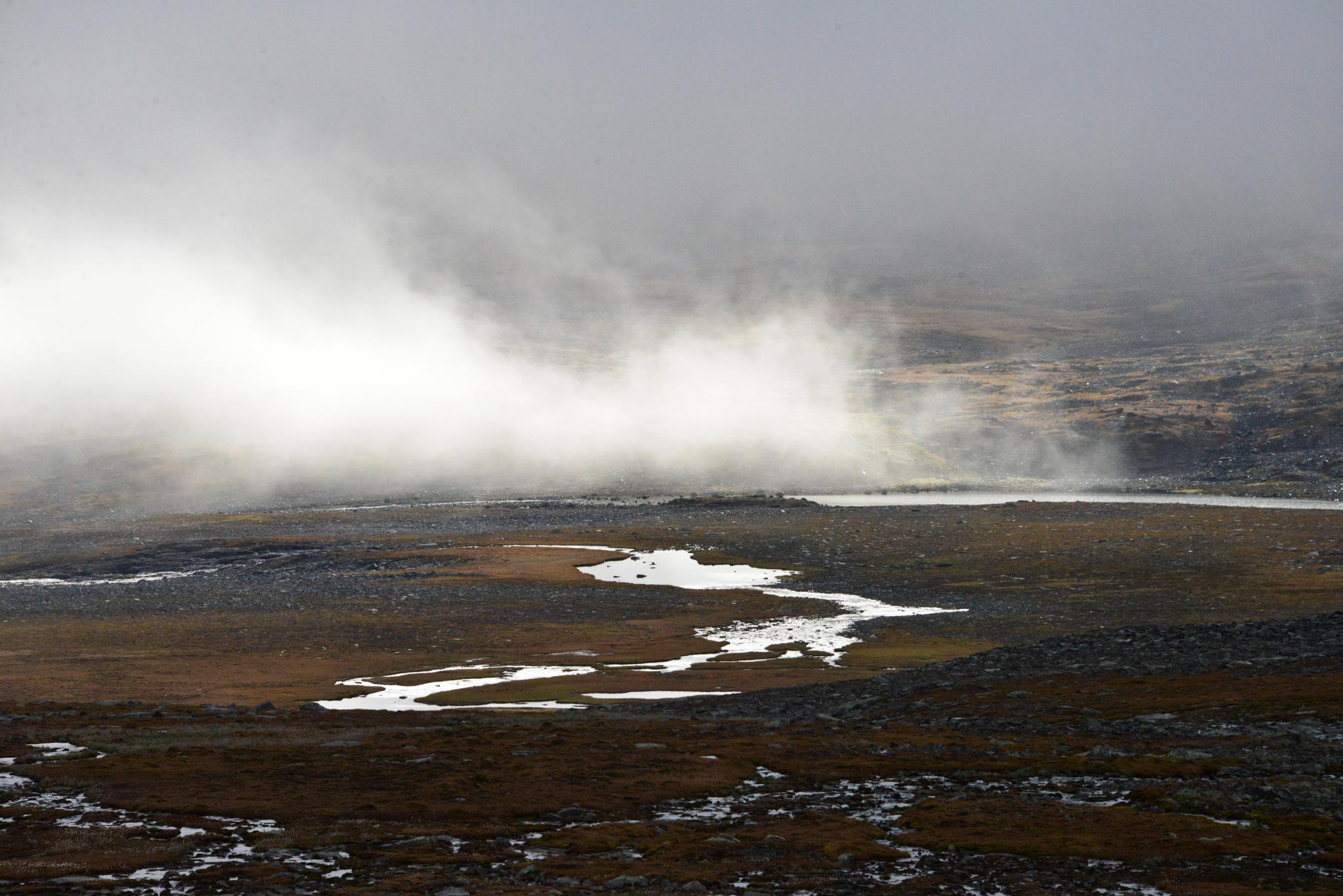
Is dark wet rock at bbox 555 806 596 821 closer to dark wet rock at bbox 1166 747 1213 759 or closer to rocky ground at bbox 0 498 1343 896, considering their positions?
rocky ground at bbox 0 498 1343 896

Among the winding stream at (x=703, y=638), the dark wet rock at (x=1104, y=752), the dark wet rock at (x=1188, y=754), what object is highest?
the dark wet rock at (x=1188, y=754)

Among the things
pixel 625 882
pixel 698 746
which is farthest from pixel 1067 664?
pixel 625 882

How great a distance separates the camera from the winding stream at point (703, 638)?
124 ft

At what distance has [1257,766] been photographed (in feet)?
68.8

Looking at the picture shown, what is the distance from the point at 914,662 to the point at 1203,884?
2699cm

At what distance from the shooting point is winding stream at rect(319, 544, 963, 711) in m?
37.8

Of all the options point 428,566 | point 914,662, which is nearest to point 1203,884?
point 914,662

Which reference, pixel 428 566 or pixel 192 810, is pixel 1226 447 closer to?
pixel 428 566

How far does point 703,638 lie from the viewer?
50.4 meters

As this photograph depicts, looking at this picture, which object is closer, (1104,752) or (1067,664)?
(1104,752)

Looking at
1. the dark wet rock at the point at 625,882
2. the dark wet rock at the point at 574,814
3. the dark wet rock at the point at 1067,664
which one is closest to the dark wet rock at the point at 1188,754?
the dark wet rock at the point at 1067,664

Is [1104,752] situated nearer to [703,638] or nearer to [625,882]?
[625,882]

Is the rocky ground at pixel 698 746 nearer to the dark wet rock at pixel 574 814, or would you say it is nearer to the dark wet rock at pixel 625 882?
the dark wet rock at pixel 625 882

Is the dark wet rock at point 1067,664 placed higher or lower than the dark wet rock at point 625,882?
lower
